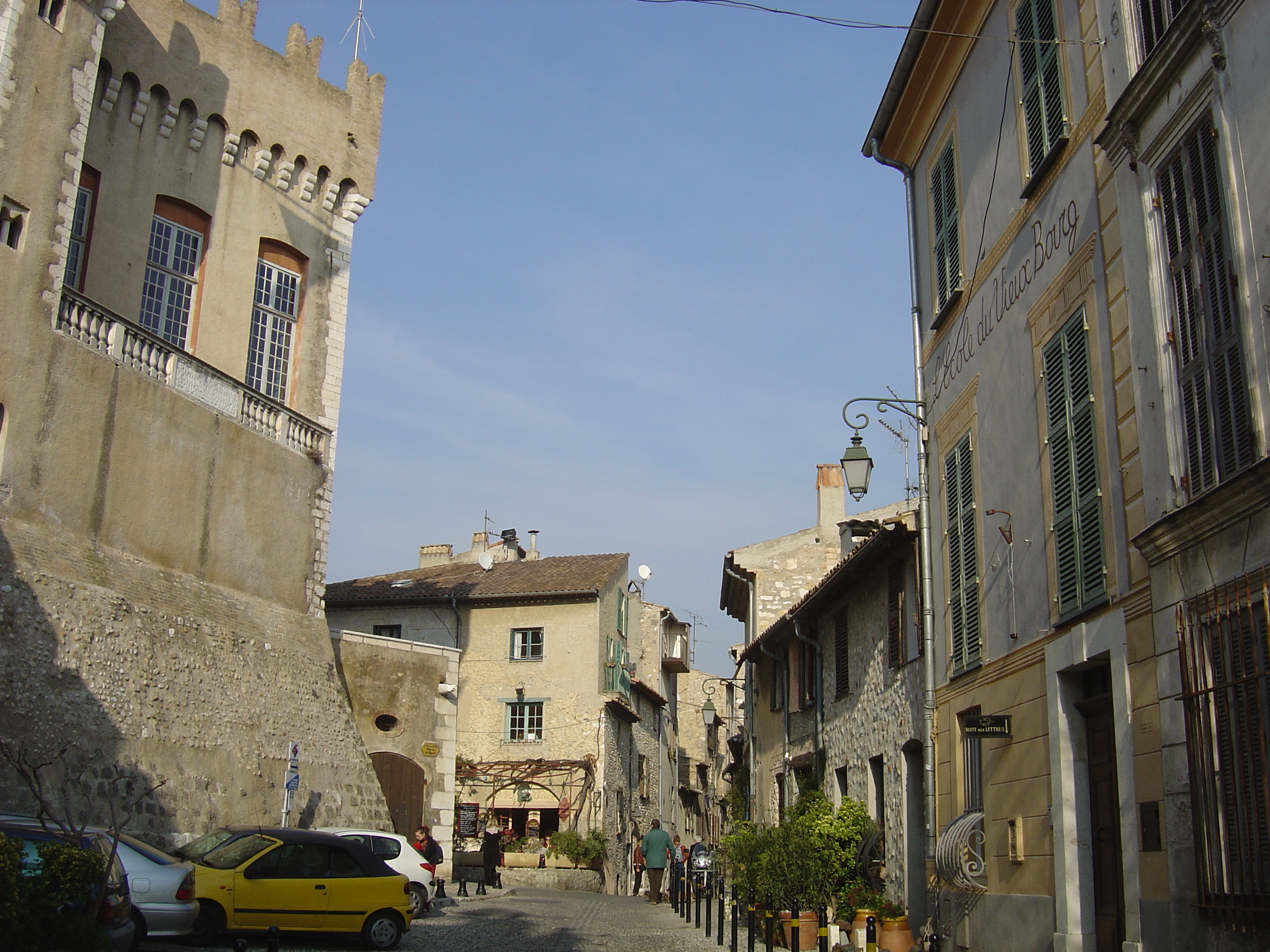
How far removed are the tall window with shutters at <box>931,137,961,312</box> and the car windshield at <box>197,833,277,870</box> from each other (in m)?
8.99

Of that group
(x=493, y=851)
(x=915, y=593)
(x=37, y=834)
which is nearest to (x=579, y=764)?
(x=493, y=851)

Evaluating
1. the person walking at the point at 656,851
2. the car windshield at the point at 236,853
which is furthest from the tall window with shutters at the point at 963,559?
the person walking at the point at 656,851

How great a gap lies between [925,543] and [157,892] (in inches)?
317

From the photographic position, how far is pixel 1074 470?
8.58 meters

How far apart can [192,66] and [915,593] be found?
14864 millimetres

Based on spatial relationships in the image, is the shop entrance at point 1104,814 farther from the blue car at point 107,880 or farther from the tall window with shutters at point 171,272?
the tall window with shutters at point 171,272

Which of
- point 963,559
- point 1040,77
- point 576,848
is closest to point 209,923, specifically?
point 963,559

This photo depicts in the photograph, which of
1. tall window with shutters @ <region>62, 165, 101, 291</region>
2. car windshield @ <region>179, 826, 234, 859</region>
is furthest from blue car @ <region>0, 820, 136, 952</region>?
tall window with shutters @ <region>62, 165, 101, 291</region>

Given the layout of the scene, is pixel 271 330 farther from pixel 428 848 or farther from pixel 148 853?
pixel 148 853

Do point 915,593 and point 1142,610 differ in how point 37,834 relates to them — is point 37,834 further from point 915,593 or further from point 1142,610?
point 915,593

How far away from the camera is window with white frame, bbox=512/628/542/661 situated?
32656 mm

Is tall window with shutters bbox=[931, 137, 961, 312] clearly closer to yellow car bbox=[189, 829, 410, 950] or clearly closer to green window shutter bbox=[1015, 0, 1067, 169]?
green window shutter bbox=[1015, 0, 1067, 169]

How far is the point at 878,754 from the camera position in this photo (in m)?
15.6

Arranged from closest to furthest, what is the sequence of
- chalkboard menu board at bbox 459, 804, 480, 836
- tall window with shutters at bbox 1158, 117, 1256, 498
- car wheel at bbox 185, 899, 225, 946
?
tall window with shutters at bbox 1158, 117, 1256, 498 → car wheel at bbox 185, 899, 225, 946 → chalkboard menu board at bbox 459, 804, 480, 836
